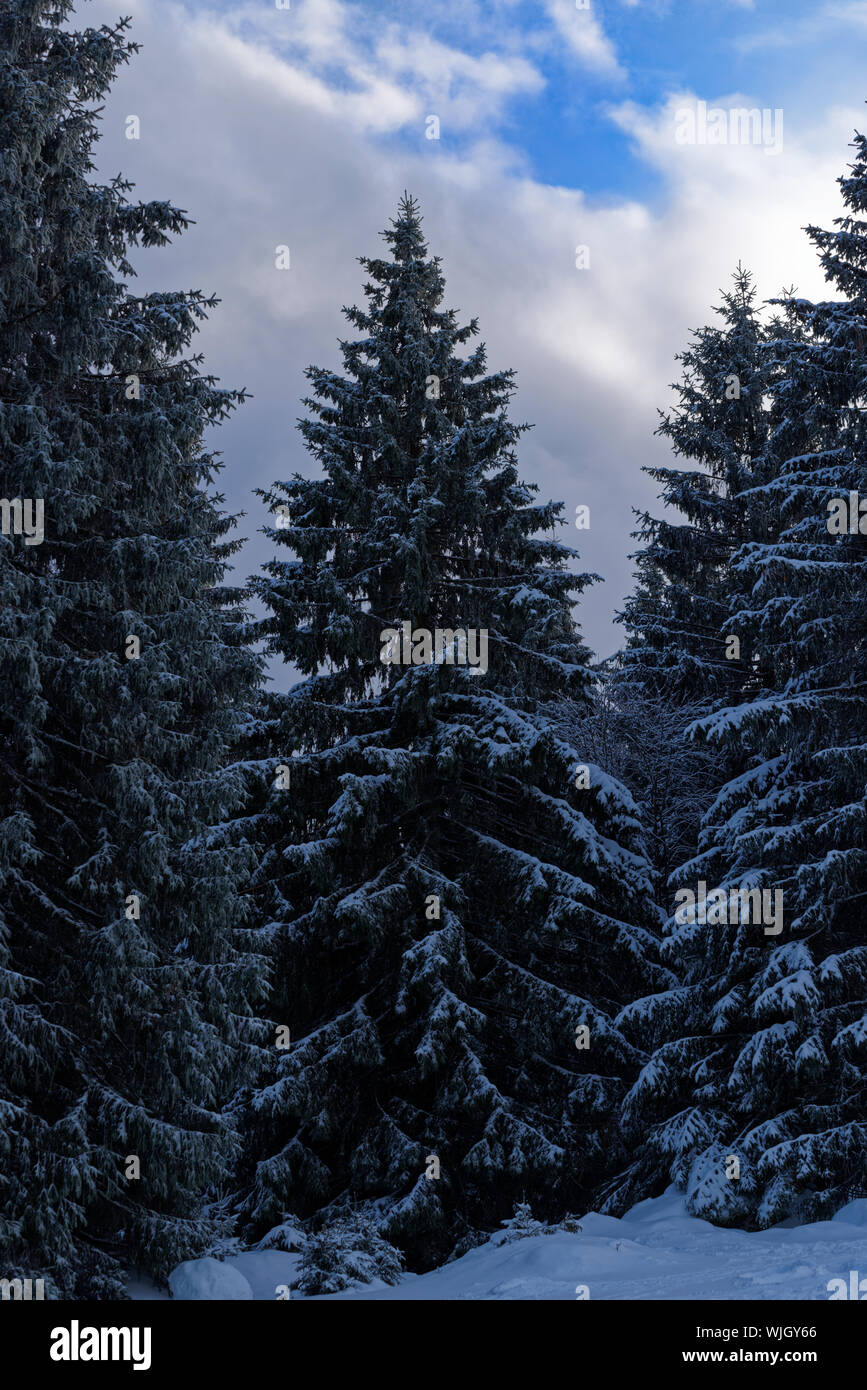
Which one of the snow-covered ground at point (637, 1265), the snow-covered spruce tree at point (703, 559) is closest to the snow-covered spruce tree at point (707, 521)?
the snow-covered spruce tree at point (703, 559)

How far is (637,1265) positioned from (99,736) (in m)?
7.08

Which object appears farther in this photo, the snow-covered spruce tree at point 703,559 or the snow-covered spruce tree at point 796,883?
the snow-covered spruce tree at point 703,559

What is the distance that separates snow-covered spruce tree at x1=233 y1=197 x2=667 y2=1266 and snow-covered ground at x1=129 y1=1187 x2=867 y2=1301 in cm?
203

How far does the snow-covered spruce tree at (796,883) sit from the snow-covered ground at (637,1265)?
0.74 m

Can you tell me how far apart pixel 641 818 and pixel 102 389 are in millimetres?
10246

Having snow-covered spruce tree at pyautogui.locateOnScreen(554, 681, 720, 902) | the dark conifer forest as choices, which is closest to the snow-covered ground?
the dark conifer forest

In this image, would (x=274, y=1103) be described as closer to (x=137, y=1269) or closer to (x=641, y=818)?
(x=137, y=1269)

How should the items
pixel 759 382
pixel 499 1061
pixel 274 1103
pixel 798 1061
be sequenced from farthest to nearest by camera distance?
pixel 759 382
pixel 499 1061
pixel 274 1103
pixel 798 1061

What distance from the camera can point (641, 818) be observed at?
1781 cm

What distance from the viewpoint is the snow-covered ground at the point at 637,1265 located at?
28.2 ft

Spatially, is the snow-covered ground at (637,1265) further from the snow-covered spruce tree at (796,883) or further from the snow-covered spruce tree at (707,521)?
Answer: the snow-covered spruce tree at (707,521)

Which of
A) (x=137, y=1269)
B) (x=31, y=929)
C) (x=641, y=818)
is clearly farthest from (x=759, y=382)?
(x=137, y=1269)

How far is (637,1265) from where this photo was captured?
32.1ft

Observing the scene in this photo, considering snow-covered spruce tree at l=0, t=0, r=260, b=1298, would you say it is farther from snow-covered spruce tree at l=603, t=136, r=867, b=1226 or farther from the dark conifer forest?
snow-covered spruce tree at l=603, t=136, r=867, b=1226
